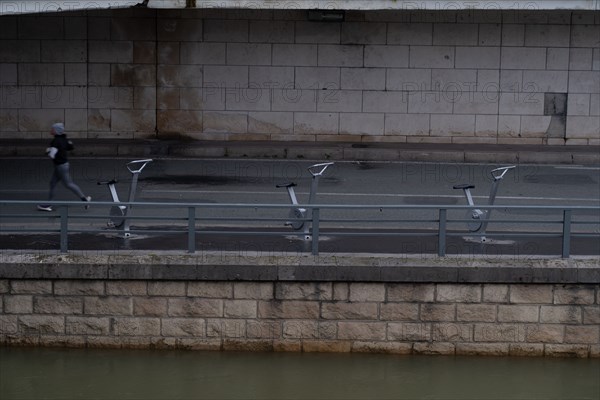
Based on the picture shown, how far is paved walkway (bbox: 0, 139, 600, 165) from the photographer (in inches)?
819

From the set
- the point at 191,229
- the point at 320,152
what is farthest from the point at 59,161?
the point at 320,152

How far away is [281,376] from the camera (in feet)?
36.6

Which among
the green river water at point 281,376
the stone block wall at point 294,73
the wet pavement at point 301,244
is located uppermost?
the stone block wall at point 294,73

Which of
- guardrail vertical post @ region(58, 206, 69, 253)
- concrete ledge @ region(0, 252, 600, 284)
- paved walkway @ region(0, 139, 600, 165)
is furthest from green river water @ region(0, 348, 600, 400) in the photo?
paved walkway @ region(0, 139, 600, 165)

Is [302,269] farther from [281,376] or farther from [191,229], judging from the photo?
[191,229]

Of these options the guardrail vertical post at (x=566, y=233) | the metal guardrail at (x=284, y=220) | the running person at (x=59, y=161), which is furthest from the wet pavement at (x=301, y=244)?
the running person at (x=59, y=161)

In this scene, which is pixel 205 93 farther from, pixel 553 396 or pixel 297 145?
pixel 553 396

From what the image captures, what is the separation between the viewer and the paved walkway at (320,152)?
20.8 meters

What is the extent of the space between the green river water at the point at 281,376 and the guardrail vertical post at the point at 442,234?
1.19m

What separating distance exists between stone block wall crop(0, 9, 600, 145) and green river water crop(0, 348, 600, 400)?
11474mm

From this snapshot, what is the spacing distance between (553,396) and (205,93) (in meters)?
13.0

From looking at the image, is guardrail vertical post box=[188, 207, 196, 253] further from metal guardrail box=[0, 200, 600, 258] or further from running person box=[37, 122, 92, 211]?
running person box=[37, 122, 92, 211]

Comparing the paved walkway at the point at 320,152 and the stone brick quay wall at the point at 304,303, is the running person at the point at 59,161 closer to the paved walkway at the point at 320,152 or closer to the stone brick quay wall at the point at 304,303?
the stone brick quay wall at the point at 304,303

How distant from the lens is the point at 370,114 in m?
22.3
